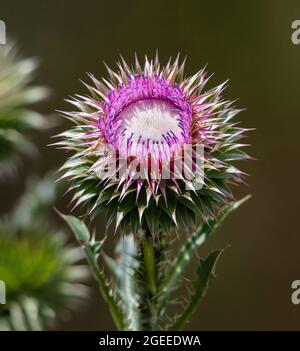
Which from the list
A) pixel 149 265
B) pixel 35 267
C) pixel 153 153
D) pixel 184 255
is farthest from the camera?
pixel 35 267

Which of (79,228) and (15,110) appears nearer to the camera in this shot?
(79,228)

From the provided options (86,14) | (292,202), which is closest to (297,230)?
(292,202)

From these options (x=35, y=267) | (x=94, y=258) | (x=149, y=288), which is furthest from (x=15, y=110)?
(x=149, y=288)

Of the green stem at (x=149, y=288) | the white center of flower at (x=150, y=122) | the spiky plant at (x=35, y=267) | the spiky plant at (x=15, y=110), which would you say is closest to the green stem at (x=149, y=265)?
the green stem at (x=149, y=288)

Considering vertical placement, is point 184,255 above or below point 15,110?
below

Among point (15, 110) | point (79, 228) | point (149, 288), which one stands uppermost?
point (15, 110)

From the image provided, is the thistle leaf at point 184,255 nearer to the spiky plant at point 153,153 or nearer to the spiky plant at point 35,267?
the spiky plant at point 153,153

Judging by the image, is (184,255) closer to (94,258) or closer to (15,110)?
(94,258)

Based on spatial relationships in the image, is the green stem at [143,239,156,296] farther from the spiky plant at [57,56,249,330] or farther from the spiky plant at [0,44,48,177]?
→ the spiky plant at [0,44,48,177]
